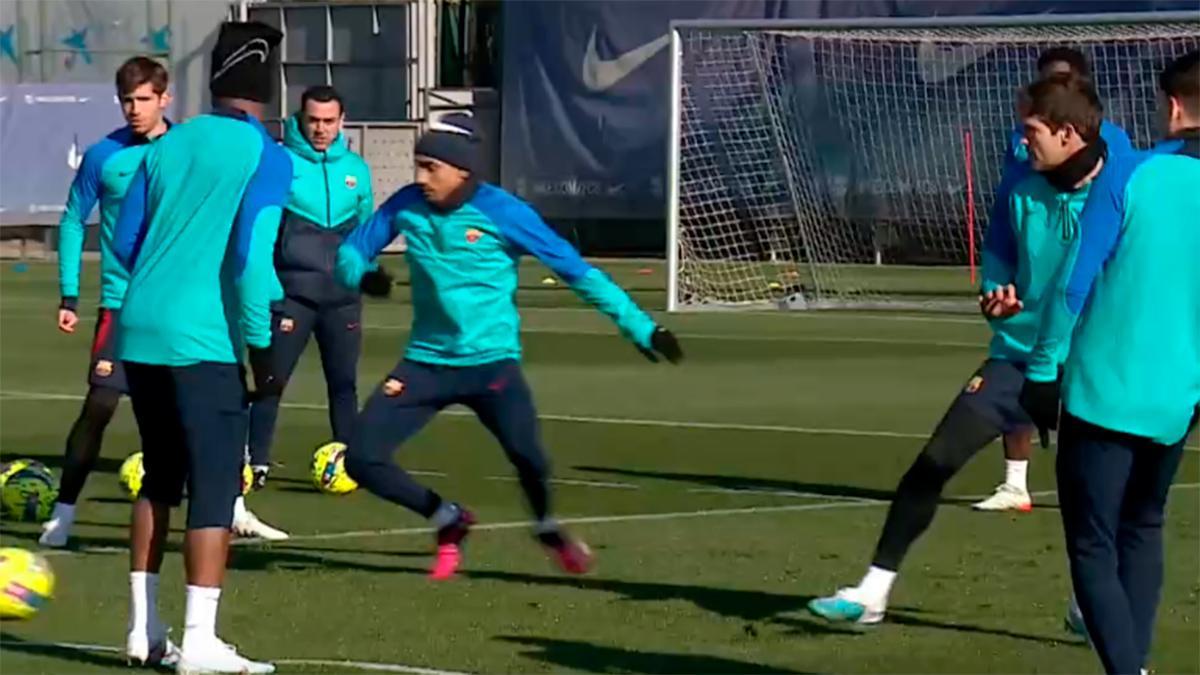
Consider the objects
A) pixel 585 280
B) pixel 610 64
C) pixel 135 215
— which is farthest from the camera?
pixel 610 64

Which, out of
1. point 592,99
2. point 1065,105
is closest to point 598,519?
point 1065,105

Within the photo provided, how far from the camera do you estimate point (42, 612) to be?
9016 mm

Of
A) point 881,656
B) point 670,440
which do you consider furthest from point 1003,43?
point 881,656

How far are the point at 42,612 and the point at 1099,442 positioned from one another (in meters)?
4.05

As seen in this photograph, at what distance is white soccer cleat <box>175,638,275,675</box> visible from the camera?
25.3 feet

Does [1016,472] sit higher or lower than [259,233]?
lower

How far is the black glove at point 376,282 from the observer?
9.48m

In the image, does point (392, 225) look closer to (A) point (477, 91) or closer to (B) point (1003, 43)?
(B) point (1003, 43)

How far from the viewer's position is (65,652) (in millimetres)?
8258

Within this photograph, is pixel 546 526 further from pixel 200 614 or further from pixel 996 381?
pixel 200 614

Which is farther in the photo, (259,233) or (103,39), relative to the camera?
(103,39)

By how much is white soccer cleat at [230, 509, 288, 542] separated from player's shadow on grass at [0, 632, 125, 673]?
263cm

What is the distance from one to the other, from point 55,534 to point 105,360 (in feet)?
2.88

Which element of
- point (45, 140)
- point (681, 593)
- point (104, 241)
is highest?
point (104, 241)
